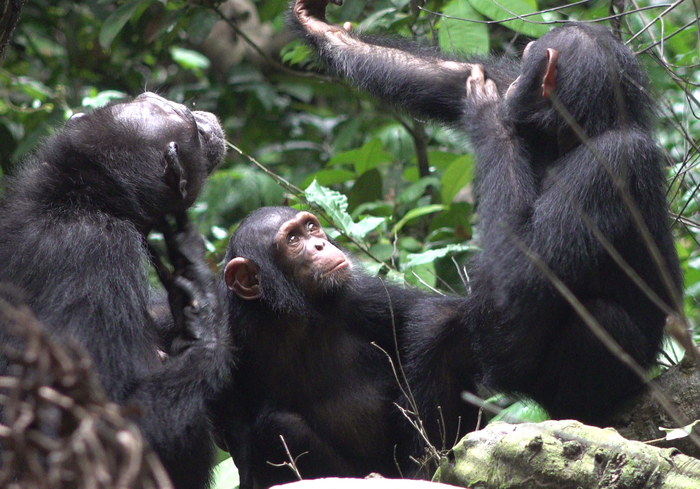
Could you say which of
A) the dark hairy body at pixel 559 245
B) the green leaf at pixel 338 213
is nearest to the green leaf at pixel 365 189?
the green leaf at pixel 338 213

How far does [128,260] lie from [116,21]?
3420 millimetres

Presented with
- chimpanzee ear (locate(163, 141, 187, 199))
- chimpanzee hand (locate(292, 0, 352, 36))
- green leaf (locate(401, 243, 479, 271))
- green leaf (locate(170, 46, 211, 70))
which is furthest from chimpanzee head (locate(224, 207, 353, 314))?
green leaf (locate(170, 46, 211, 70))

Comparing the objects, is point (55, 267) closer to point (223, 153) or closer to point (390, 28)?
point (223, 153)

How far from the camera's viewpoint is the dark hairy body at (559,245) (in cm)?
375

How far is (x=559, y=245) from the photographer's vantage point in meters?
3.73

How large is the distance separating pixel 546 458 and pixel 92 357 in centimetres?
178

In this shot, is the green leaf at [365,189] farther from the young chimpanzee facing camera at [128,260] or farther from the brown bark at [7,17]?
the brown bark at [7,17]

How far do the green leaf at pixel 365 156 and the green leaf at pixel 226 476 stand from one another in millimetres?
2914

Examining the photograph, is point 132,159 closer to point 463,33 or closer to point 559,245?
point 559,245

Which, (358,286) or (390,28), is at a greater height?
(390,28)

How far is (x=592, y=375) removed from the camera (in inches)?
151

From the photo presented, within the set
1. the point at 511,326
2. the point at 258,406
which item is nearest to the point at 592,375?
the point at 511,326

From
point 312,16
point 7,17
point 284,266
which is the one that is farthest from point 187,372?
point 312,16

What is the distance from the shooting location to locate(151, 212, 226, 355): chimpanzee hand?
11.7ft
